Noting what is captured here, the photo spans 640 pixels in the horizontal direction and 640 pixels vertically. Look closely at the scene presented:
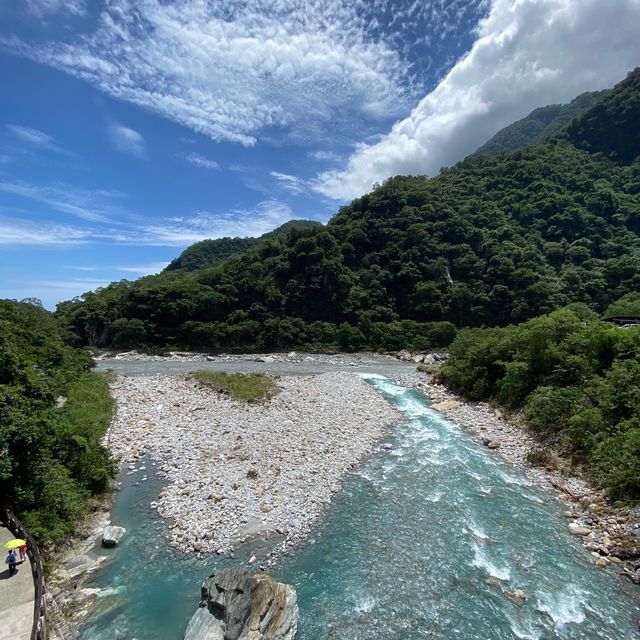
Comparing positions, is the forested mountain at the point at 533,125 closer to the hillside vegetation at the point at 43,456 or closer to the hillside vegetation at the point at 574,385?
the hillside vegetation at the point at 574,385

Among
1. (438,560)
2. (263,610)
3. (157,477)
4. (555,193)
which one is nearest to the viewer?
(263,610)

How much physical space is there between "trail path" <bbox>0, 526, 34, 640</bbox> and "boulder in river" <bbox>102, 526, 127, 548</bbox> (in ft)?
8.45

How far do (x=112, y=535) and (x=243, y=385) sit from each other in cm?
1842

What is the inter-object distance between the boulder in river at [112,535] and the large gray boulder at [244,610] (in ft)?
14.4

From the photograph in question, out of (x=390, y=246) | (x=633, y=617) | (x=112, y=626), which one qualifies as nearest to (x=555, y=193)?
(x=390, y=246)

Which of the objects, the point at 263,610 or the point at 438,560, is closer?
the point at 263,610

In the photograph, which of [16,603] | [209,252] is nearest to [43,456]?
[16,603]

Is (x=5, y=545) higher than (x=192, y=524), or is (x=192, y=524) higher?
(x=5, y=545)

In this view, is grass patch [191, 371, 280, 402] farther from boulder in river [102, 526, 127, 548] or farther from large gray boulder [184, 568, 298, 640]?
large gray boulder [184, 568, 298, 640]

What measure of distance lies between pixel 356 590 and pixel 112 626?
5980 millimetres

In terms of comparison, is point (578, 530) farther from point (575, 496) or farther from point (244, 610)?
point (244, 610)

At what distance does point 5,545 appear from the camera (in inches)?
363

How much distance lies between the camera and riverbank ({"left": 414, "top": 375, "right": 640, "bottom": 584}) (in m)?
11.3

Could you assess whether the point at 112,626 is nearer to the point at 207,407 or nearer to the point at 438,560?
the point at 438,560
